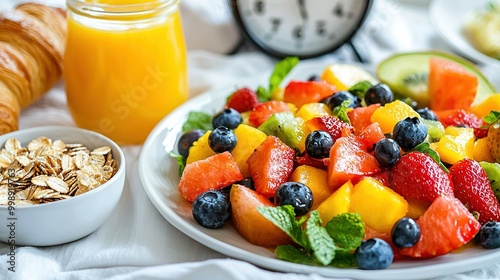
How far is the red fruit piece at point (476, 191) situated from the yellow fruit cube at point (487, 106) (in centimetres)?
37

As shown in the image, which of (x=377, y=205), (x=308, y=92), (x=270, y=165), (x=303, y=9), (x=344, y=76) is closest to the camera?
(x=377, y=205)

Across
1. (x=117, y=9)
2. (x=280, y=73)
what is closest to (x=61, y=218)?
(x=117, y=9)

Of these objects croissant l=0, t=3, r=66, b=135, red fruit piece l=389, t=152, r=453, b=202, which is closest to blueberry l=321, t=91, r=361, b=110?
red fruit piece l=389, t=152, r=453, b=202

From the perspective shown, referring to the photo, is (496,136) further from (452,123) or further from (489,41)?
(489,41)

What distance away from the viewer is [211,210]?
1451 millimetres

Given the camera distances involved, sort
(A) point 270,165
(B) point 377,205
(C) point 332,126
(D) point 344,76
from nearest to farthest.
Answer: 1. (B) point 377,205
2. (A) point 270,165
3. (C) point 332,126
4. (D) point 344,76

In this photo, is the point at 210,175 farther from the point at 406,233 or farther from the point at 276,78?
the point at 276,78

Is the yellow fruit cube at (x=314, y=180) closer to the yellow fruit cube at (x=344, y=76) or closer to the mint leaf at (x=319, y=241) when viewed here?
the mint leaf at (x=319, y=241)

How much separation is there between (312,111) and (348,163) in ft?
1.00

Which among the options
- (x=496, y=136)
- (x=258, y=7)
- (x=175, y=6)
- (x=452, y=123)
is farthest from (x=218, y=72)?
(x=496, y=136)

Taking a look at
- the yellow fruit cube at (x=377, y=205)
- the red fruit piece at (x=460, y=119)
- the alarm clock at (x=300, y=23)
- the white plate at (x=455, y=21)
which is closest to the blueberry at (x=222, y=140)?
the yellow fruit cube at (x=377, y=205)

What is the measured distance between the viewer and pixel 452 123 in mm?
1747

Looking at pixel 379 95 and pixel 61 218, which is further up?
pixel 379 95

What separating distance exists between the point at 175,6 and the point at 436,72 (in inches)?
32.3
